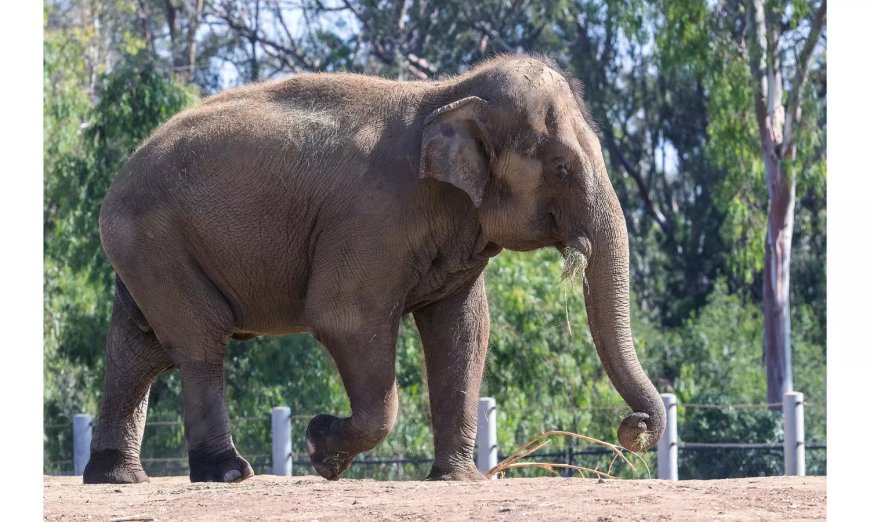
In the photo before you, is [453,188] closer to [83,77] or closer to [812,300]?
[83,77]

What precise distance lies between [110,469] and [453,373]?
2160 mm

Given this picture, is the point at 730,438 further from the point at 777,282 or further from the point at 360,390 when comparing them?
the point at 360,390

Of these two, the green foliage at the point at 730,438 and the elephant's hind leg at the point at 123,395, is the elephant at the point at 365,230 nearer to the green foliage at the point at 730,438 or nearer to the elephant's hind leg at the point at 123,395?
the elephant's hind leg at the point at 123,395

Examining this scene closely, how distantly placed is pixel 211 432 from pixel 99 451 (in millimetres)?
1283

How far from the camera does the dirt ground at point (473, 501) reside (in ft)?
19.6

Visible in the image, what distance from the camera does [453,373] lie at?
27.2 feet

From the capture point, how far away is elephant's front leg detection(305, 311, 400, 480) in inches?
296

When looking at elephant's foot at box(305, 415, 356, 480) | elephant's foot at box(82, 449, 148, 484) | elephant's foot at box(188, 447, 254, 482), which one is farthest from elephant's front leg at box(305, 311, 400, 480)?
elephant's foot at box(82, 449, 148, 484)

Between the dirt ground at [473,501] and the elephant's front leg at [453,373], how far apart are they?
0.81 m

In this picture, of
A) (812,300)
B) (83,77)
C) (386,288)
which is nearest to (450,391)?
(386,288)

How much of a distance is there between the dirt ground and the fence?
5.92 m

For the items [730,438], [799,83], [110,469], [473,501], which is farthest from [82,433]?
[799,83]

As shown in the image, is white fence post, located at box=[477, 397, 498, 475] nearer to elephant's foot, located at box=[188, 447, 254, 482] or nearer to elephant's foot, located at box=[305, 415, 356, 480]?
elephant's foot, located at box=[188, 447, 254, 482]

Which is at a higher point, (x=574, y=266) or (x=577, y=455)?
(x=574, y=266)
